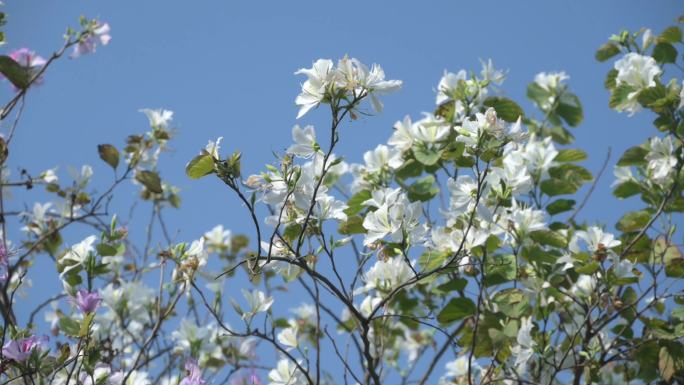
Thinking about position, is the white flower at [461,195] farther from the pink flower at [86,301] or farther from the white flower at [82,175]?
the white flower at [82,175]

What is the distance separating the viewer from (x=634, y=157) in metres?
2.41

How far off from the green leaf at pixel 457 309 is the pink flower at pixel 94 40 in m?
1.79

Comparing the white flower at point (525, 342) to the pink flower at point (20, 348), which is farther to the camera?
the white flower at point (525, 342)

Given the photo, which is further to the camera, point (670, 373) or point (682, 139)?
point (682, 139)

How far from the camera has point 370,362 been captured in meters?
1.56

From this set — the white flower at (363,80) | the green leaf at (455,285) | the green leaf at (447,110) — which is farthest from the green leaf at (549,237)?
the white flower at (363,80)

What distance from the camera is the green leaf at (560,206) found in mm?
2447

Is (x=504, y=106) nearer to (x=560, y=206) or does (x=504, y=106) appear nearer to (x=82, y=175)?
(x=560, y=206)

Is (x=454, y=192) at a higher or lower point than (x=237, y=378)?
higher

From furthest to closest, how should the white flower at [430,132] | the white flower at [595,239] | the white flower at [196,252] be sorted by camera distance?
the white flower at [430,132] → the white flower at [595,239] → the white flower at [196,252]

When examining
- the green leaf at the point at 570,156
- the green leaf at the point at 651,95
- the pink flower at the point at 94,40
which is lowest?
the green leaf at the point at 570,156

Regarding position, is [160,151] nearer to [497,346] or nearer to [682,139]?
[497,346]

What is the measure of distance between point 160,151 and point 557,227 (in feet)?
5.21

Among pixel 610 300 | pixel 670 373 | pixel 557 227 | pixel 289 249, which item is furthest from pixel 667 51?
pixel 289 249
